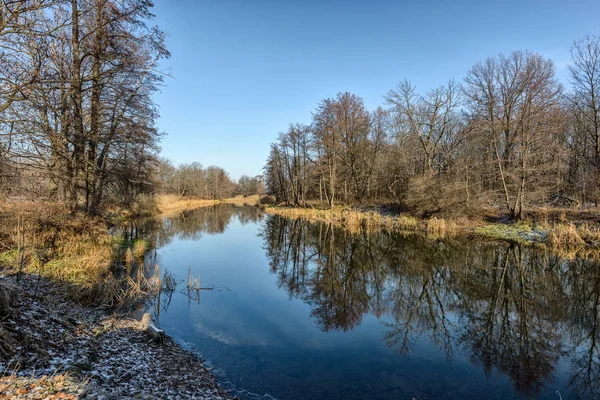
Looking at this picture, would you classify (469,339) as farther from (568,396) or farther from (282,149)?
(282,149)

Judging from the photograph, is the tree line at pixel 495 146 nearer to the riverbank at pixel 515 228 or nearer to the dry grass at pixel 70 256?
the riverbank at pixel 515 228

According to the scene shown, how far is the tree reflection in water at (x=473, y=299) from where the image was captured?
607 cm

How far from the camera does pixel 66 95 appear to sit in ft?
25.5

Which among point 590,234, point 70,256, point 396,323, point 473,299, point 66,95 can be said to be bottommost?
point 396,323

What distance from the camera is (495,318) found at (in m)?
7.74

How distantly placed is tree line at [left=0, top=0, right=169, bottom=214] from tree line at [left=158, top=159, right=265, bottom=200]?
142 feet

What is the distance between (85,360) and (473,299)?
9.54 meters

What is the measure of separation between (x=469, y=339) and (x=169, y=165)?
194 ft

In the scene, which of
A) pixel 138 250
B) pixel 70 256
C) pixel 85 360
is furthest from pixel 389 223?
pixel 85 360

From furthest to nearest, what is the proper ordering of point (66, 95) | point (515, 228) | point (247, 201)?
point (247, 201) → point (515, 228) → point (66, 95)

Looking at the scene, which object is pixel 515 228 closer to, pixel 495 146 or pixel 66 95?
pixel 495 146

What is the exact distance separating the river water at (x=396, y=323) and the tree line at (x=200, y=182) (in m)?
48.0

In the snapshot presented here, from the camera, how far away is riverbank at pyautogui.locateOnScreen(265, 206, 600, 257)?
1440cm

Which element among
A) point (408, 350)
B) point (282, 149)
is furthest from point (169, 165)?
point (408, 350)
